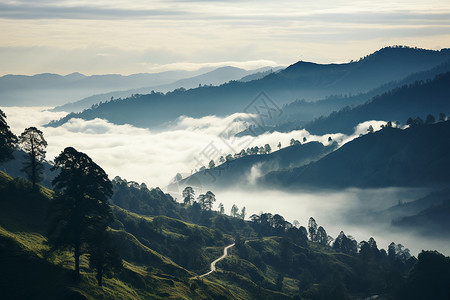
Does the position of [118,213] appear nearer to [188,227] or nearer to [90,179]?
[188,227]

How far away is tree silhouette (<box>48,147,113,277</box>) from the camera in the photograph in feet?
245

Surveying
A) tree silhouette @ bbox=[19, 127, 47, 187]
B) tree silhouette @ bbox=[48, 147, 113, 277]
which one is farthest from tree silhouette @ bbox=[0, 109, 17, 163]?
tree silhouette @ bbox=[48, 147, 113, 277]

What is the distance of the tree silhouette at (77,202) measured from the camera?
74625 mm

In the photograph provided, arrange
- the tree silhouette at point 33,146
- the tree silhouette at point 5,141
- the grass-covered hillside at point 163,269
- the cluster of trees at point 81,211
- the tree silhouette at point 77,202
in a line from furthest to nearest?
the tree silhouette at point 33,146
the tree silhouette at point 5,141
the cluster of trees at point 81,211
the tree silhouette at point 77,202
the grass-covered hillside at point 163,269

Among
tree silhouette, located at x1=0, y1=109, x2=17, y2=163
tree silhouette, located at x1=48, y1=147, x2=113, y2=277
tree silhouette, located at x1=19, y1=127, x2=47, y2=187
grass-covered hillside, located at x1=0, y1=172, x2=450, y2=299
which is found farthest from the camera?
tree silhouette, located at x1=19, y1=127, x2=47, y2=187

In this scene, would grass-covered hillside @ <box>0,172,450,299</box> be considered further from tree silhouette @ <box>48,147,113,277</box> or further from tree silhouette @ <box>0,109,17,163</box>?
tree silhouette @ <box>0,109,17,163</box>

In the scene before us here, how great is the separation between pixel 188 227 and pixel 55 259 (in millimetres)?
119868

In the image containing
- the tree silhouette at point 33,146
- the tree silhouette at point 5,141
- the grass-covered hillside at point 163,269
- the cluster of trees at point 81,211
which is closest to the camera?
the grass-covered hillside at point 163,269

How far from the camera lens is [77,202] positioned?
7544 cm

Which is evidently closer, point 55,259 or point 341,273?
point 55,259

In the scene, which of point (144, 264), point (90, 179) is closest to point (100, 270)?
point (90, 179)

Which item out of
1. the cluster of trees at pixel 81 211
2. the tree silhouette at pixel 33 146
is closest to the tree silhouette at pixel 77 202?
the cluster of trees at pixel 81 211

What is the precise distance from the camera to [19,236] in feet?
276

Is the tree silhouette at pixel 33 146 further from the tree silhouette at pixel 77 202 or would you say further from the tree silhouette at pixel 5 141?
the tree silhouette at pixel 77 202
